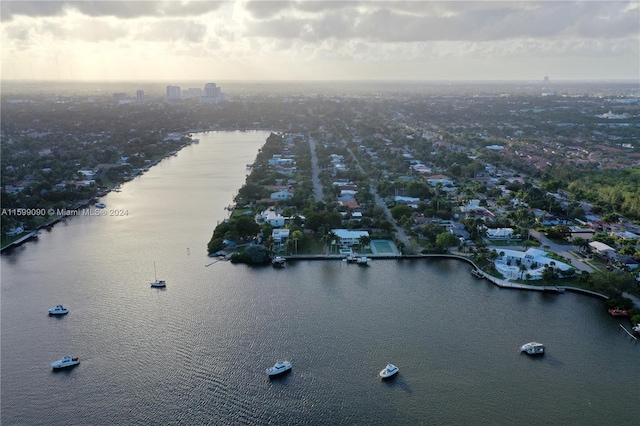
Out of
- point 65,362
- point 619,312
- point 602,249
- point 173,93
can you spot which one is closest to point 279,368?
point 65,362

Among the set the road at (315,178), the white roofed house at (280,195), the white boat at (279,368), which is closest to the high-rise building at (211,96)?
the road at (315,178)

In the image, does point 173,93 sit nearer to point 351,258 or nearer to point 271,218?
point 271,218

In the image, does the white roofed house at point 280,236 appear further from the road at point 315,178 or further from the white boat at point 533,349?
the white boat at point 533,349

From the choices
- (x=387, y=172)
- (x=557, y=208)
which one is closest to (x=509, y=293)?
(x=557, y=208)

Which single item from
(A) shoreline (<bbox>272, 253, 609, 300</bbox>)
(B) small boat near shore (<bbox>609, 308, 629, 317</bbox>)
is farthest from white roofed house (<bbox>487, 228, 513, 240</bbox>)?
(B) small boat near shore (<bbox>609, 308, 629, 317</bbox>)

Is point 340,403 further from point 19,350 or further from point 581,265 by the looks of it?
point 581,265
